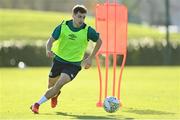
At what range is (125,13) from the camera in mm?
14078

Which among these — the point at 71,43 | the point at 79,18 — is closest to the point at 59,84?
the point at 71,43

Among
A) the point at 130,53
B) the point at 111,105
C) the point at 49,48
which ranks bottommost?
the point at 111,105

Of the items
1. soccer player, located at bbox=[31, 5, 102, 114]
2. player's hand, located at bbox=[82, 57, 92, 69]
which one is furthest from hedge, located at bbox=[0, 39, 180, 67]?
player's hand, located at bbox=[82, 57, 92, 69]

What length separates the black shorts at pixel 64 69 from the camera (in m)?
12.3

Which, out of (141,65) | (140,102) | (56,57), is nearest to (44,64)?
(141,65)

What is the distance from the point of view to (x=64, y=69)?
1241 cm

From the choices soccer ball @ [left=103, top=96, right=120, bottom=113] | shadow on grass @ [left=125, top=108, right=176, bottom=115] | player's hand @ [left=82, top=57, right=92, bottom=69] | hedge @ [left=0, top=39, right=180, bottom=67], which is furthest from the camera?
hedge @ [left=0, top=39, right=180, bottom=67]

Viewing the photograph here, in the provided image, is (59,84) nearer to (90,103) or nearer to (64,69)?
(64,69)

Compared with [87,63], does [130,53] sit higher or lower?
lower

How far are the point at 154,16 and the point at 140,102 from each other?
234 ft

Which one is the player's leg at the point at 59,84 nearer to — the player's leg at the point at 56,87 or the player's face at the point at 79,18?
the player's leg at the point at 56,87

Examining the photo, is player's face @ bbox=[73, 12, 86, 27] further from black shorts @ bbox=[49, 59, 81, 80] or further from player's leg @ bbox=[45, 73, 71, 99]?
player's leg @ bbox=[45, 73, 71, 99]

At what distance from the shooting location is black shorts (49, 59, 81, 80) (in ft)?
40.4

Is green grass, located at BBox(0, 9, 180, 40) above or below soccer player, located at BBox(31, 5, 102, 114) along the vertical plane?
above
